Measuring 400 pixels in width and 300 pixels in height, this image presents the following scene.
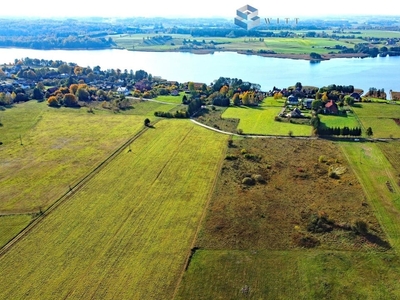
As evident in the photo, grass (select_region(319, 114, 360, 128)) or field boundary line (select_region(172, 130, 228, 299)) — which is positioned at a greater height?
grass (select_region(319, 114, 360, 128))

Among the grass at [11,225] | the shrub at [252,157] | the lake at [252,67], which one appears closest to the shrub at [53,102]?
the lake at [252,67]

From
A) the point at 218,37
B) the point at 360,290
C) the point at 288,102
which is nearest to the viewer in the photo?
the point at 360,290

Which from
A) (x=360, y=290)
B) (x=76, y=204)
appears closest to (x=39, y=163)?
(x=76, y=204)

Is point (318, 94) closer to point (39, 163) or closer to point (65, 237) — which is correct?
point (39, 163)

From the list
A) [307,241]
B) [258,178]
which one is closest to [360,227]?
[307,241]

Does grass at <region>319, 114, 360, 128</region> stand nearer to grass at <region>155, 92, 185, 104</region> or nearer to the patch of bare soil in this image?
the patch of bare soil

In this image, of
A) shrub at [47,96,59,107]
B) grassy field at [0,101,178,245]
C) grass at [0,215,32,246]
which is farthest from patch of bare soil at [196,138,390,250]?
shrub at [47,96,59,107]

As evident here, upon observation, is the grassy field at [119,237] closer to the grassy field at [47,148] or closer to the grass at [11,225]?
the grass at [11,225]
